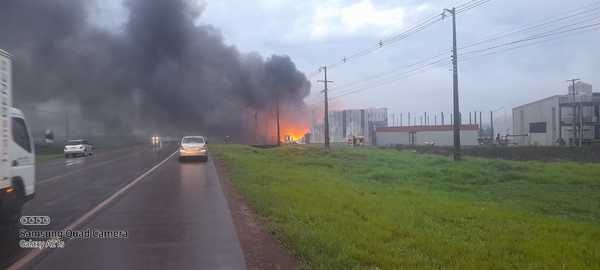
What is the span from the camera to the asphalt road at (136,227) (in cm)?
568

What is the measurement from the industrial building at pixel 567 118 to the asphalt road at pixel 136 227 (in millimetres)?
43939

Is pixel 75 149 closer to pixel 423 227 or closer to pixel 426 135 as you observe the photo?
pixel 423 227

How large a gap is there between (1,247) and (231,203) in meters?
4.61

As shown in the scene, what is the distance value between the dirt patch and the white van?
3332mm

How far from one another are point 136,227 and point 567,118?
2098 inches

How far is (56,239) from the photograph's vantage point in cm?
679

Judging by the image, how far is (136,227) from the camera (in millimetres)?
7664

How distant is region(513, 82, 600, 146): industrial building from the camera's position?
47.8m

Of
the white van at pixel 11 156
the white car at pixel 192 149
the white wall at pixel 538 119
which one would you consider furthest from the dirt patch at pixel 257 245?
the white wall at pixel 538 119

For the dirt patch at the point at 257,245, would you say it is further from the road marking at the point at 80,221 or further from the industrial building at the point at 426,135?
the industrial building at the point at 426,135

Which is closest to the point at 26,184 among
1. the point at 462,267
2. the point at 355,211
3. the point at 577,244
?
the point at 355,211

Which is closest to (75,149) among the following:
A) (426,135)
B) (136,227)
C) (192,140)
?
(192,140)

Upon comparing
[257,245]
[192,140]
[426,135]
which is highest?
[426,135]

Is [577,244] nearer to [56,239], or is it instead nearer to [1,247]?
[56,239]
